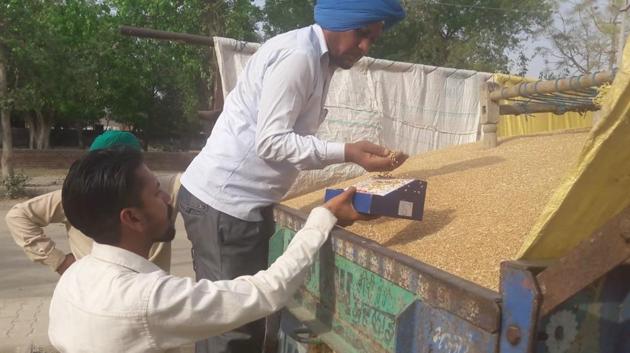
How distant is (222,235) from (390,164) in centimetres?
64

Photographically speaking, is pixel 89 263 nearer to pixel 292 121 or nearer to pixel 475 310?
pixel 292 121

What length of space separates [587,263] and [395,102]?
17.0 feet

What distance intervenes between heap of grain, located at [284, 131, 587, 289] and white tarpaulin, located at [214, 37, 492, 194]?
2295 millimetres

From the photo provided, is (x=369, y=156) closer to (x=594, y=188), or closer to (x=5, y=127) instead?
(x=594, y=188)

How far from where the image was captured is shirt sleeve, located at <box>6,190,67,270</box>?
3.04m

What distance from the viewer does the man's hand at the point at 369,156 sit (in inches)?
77.5

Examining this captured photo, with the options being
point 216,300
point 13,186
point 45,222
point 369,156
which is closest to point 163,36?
point 45,222

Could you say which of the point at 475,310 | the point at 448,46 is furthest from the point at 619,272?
the point at 448,46

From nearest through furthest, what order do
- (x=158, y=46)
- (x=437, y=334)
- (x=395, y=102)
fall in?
(x=437, y=334) → (x=395, y=102) → (x=158, y=46)

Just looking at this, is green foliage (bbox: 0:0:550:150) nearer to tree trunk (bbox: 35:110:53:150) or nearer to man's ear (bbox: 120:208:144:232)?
tree trunk (bbox: 35:110:53:150)

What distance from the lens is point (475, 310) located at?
1174 mm

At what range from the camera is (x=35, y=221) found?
10.1 feet

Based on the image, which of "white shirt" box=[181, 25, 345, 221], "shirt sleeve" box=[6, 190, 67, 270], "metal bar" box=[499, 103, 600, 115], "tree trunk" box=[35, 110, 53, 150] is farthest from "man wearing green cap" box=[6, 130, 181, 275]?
"tree trunk" box=[35, 110, 53, 150]

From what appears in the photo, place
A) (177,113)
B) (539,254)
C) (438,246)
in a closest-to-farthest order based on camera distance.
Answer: (539,254) → (438,246) → (177,113)
